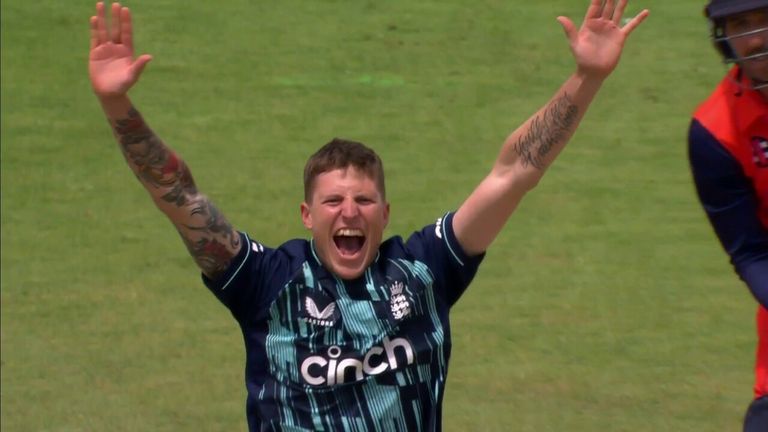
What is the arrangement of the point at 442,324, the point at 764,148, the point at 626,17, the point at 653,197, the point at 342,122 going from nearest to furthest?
the point at 764,148, the point at 442,324, the point at 653,197, the point at 342,122, the point at 626,17

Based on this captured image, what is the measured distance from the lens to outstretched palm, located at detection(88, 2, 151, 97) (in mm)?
4184

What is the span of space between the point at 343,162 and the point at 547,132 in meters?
0.62

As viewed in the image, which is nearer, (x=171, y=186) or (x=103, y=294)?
(x=171, y=186)

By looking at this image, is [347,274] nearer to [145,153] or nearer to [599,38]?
[145,153]

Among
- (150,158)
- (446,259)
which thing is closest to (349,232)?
(446,259)

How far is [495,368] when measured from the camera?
23.2ft

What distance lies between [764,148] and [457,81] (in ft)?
18.7

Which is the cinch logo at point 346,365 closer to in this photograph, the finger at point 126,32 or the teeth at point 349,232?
the teeth at point 349,232

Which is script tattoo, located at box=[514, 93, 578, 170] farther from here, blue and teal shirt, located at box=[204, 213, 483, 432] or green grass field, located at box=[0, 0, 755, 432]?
green grass field, located at box=[0, 0, 755, 432]

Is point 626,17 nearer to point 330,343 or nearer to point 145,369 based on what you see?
point 145,369

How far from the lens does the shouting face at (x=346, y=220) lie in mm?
4430

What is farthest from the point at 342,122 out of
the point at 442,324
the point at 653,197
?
the point at 442,324

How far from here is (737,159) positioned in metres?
4.22

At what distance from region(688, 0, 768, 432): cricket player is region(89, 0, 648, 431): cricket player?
0.31 metres
